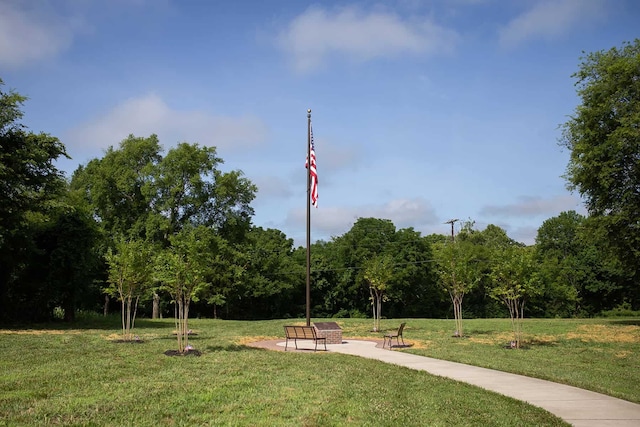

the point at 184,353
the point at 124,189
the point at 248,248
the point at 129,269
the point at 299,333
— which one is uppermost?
the point at 124,189

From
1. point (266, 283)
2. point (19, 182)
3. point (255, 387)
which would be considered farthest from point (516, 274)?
point (266, 283)

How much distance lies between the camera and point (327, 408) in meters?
6.63

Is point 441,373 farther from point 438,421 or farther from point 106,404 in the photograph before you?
point 106,404

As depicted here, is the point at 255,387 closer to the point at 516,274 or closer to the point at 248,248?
the point at 516,274

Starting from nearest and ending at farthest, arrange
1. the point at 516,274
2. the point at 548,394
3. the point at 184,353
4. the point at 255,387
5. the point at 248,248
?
the point at 255,387 → the point at 548,394 → the point at 184,353 → the point at 516,274 → the point at 248,248

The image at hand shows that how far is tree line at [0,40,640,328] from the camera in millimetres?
18742

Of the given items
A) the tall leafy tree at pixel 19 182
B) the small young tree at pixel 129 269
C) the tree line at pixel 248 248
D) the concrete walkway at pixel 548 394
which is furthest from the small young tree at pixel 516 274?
the tall leafy tree at pixel 19 182

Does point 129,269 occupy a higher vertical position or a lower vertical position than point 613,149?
lower

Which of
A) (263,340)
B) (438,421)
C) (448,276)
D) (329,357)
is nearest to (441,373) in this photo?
→ (329,357)

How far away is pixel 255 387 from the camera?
7.97m

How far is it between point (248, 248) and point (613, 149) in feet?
104

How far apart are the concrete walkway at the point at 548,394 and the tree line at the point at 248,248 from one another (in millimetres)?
5544

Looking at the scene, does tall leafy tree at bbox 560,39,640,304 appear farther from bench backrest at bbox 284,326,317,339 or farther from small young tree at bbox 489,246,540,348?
bench backrest at bbox 284,326,317,339

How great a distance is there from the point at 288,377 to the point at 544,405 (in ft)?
13.2
